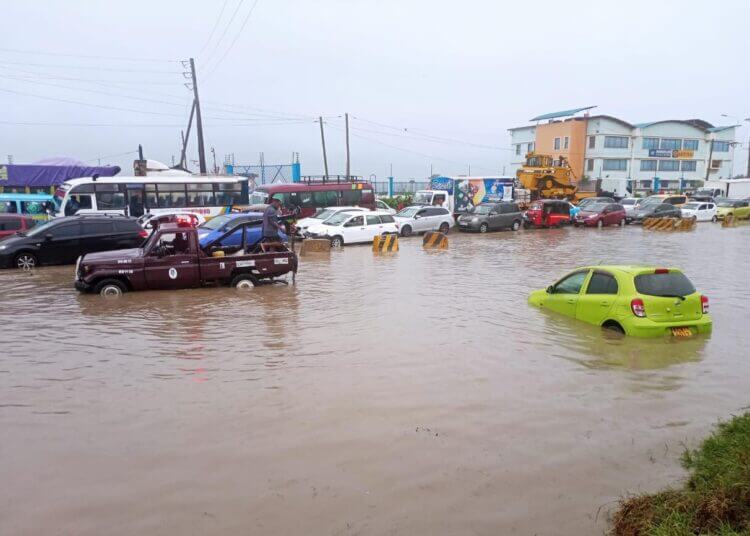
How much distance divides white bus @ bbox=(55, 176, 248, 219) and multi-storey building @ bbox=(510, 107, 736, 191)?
4807 cm

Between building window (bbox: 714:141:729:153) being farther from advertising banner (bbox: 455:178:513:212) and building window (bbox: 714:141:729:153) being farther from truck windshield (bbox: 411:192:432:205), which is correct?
truck windshield (bbox: 411:192:432:205)

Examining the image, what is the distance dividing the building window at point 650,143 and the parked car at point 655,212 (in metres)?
33.3

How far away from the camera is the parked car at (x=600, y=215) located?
32.0 meters

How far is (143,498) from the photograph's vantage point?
14.1 ft

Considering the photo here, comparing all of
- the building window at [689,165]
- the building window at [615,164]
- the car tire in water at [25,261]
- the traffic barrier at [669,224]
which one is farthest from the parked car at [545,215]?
the building window at [689,165]

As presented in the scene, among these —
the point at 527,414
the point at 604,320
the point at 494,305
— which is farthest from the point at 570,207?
the point at 527,414

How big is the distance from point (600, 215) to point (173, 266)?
26530 millimetres

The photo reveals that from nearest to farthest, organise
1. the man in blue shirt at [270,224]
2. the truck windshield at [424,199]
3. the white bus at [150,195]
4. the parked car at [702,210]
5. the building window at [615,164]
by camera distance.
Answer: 1. the man in blue shirt at [270,224]
2. the white bus at [150,195]
3. the truck windshield at [424,199]
4. the parked car at [702,210]
5. the building window at [615,164]

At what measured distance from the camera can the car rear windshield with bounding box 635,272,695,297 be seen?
27.6ft

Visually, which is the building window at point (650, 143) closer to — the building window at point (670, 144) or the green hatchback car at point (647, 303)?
the building window at point (670, 144)

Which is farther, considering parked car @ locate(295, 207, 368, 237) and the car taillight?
parked car @ locate(295, 207, 368, 237)

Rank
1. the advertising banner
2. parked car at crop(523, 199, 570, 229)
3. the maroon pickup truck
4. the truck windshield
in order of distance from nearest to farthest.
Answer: the maroon pickup truck
parked car at crop(523, 199, 570, 229)
the truck windshield
the advertising banner

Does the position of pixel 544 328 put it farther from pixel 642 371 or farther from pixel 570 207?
pixel 570 207

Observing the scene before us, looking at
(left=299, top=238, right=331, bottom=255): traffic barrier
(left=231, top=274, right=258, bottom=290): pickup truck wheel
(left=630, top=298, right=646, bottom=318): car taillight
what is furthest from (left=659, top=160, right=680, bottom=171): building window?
(left=630, top=298, right=646, bottom=318): car taillight
